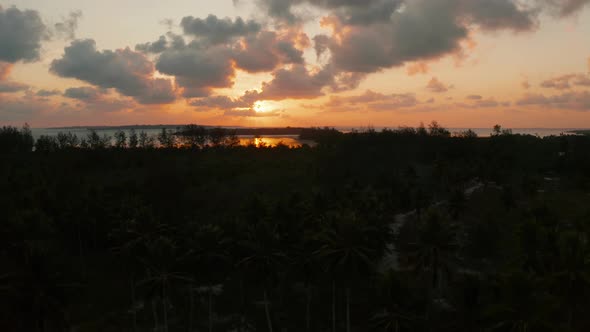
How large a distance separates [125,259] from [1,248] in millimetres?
21486

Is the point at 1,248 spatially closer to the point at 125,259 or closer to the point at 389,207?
the point at 125,259

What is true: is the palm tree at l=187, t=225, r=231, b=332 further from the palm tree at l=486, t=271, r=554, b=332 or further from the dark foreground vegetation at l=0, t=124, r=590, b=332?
the palm tree at l=486, t=271, r=554, b=332

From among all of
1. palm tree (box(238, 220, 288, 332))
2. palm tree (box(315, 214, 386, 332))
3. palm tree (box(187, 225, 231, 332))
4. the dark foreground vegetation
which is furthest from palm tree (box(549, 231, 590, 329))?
palm tree (box(187, 225, 231, 332))

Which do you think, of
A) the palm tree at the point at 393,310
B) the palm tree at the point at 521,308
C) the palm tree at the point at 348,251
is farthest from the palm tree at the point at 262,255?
the palm tree at the point at 521,308

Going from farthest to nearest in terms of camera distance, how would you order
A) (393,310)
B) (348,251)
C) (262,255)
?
(262,255), (348,251), (393,310)

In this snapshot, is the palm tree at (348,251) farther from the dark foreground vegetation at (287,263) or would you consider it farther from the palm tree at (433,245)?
the palm tree at (433,245)

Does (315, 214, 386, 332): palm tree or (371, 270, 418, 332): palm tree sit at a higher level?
(315, 214, 386, 332): palm tree

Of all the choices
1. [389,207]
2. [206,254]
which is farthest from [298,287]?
[389,207]

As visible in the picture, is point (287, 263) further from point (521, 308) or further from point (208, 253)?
point (521, 308)

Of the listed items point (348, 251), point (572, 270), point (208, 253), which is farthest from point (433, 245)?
point (208, 253)

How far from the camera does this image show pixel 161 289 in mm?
45594

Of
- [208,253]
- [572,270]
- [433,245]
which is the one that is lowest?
[572,270]

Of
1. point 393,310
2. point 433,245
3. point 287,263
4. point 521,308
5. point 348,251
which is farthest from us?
point 287,263

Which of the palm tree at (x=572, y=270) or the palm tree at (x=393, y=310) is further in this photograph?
the palm tree at (x=572, y=270)
